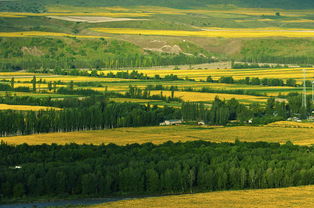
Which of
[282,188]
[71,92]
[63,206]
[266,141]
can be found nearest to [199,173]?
[282,188]

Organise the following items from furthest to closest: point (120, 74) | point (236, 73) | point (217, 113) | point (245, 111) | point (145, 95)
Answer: point (236, 73)
point (120, 74)
point (145, 95)
point (245, 111)
point (217, 113)

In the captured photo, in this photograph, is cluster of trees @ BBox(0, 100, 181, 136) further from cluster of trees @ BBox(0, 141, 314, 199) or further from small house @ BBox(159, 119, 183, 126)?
cluster of trees @ BBox(0, 141, 314, 199)

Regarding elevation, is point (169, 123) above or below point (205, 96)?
below

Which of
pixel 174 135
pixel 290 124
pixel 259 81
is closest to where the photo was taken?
pixel 174 135

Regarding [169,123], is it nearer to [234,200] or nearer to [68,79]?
[234,200]

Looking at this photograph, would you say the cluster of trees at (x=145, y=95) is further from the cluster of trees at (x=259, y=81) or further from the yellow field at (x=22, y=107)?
the cluster of trees at (x=259, y=81)

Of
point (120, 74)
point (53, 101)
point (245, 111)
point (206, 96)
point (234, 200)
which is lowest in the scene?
point (234, 200)

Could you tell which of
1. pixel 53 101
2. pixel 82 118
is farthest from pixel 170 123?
pixel 53 101
